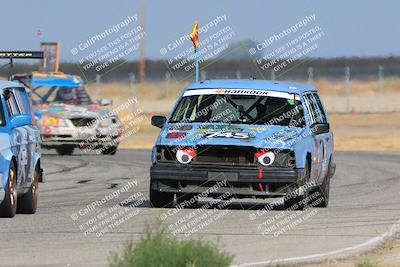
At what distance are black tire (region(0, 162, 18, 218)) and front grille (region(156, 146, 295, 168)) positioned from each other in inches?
86.2

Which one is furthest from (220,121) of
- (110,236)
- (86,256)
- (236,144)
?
(86,256)

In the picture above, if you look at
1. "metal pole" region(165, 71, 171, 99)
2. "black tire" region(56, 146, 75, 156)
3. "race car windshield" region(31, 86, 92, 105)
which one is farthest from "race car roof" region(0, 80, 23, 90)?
"metal pole" region(165, 71, 171, 99)

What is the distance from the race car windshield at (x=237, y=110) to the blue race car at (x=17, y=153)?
2049mm

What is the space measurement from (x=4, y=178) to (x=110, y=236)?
1.86 m

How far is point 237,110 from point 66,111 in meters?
13.4

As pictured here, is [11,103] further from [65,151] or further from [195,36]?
[65,151]

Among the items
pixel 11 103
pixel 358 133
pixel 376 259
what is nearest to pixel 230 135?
pixel 11 103

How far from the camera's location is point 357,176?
85.0ft

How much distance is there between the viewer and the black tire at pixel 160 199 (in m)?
17.1

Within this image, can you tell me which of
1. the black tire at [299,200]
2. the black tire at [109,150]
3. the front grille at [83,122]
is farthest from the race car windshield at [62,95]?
the black tire at [299,200]

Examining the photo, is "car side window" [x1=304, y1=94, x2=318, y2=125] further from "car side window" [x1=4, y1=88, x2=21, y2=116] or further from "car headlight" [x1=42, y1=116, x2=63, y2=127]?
"car headlight" [x1=42, y1=116, x2=63, y2=127]

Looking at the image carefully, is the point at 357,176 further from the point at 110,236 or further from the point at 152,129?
the point at 152,129

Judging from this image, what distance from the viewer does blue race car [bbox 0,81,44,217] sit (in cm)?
1505

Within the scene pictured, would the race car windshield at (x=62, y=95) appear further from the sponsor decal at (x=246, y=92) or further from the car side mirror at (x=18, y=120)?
the car side mirror at (x=18, y=120)
